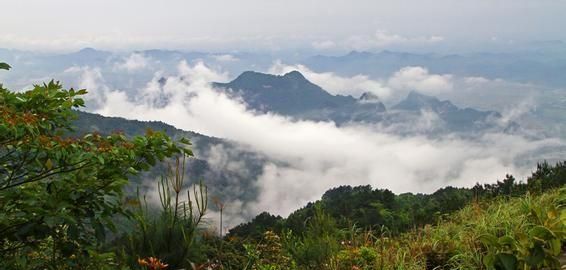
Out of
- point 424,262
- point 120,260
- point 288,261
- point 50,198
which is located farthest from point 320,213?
point 50,198

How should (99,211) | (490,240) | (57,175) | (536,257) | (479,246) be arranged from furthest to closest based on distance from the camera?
(479,246) < (490,240) < (536,257) < (99,211) < (57,175)

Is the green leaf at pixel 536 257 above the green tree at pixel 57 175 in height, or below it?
below

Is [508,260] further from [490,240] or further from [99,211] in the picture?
[99,211]

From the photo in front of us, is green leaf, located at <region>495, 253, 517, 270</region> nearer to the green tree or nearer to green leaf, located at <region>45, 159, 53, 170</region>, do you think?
the green tree

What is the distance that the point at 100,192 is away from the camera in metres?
3.58

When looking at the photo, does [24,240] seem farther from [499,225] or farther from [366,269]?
[499,225]

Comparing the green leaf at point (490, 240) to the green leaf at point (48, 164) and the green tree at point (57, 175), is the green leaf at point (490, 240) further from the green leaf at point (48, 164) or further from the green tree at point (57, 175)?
the green leaf at point (48, 164)

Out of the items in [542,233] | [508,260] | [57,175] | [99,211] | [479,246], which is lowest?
[479,246]

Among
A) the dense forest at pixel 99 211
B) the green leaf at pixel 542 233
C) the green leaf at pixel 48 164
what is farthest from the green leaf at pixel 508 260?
the green leaf at pixel 48 164

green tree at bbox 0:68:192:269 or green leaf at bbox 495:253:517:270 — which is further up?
green tree at bbox 0:68:192:269

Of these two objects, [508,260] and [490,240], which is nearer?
[508,260]

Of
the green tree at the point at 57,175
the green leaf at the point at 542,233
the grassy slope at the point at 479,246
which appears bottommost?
the grassy slope at the point at 479,246

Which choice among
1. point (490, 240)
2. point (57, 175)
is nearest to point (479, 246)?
point (490, 240)

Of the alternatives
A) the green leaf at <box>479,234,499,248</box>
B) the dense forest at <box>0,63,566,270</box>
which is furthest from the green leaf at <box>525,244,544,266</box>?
the green leaf at <box>479,234,499,248</box>
